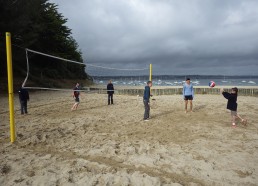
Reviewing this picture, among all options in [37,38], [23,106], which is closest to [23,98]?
[23,106]

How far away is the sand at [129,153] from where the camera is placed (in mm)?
3912

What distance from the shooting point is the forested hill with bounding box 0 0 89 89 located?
16266mm

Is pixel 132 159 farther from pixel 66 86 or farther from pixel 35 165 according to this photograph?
pixel 66 86

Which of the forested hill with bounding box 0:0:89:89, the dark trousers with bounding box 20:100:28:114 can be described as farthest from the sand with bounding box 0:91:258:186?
the forested hill with bounding box 0:0:89:89

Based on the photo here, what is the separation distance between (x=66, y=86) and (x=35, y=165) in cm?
2212

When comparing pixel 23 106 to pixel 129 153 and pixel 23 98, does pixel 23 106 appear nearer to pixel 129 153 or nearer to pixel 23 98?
pixel 23 98

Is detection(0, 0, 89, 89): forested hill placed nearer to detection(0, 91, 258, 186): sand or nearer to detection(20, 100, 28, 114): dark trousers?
detection(20, 100, 28, 114): dark trousers

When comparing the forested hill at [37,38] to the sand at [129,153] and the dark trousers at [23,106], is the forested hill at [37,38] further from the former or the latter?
the sand at [129,153]

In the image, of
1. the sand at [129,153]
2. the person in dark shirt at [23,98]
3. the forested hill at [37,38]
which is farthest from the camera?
the forested hill at [37,38]

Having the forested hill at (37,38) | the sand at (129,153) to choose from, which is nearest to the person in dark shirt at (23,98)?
the sand at (129,153)

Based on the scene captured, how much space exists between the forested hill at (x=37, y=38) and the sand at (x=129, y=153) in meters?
11.0

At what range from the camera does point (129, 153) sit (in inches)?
198

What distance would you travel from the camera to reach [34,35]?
1892 centimetres

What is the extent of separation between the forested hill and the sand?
11.0 metres
